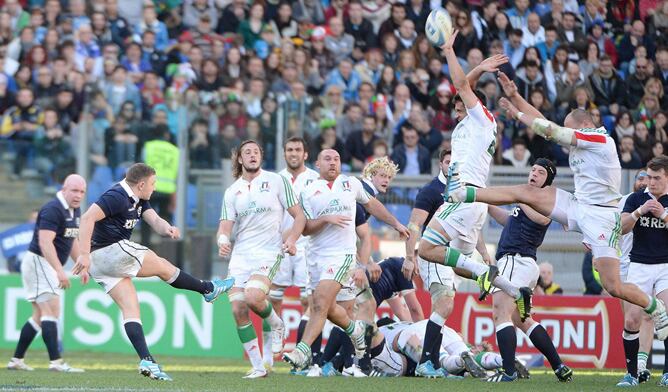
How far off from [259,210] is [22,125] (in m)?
6.45

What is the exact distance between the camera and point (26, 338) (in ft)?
46.5

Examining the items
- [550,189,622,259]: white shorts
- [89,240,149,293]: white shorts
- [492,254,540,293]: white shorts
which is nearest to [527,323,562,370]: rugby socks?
[492,254,540,293]: white shorts

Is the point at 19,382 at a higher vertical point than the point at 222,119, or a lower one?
lower

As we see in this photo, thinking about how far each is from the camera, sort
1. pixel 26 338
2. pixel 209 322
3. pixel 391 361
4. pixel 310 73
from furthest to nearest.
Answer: pixel 310 73
pixel 209 322
pixel 26 338
pixel 391 361

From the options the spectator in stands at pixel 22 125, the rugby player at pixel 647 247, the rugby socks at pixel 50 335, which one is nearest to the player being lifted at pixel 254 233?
the rugby socks at pixel 50 335

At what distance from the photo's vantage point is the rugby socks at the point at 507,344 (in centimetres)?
1239

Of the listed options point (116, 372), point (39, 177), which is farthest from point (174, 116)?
point (116, 372)

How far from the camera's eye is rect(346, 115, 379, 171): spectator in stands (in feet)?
60.0

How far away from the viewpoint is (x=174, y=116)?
17.8 meters

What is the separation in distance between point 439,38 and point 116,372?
523 cm

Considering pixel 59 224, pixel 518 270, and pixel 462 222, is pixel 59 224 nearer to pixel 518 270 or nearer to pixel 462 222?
pixel 462 222

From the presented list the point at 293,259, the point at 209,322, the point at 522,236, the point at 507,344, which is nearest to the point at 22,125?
the point at 209,322

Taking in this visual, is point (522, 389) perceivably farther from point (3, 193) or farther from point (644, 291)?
point (3, 193)

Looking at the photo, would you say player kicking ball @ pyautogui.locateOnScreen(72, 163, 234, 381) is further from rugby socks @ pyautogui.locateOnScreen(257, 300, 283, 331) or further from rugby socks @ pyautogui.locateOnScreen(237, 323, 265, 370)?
rugby socks @ pyautogui.locateOnScreen(257, 300, 283, 331)
